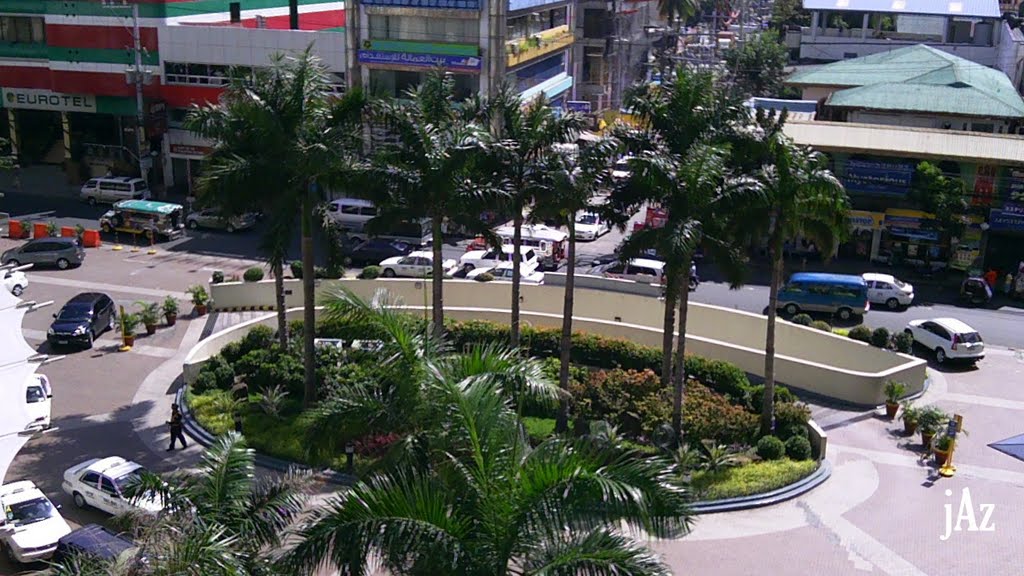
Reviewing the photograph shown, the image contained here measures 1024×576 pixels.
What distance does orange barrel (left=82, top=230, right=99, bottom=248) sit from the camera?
48.5 meters

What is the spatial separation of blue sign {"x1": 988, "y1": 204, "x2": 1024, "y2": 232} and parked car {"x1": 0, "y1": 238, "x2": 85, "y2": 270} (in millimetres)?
37181

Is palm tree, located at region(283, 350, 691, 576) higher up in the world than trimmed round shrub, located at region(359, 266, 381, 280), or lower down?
higher up

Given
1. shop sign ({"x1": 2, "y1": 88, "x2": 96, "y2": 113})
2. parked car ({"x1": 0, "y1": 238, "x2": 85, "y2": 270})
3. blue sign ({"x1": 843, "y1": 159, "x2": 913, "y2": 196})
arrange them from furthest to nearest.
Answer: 1. shop sign ({"x1": 2, "y1": 88, "x2": 96, "y2": 113})
2. blue sign ({"x1": 843, "y1": 159, "x2": 913, "y2": 196})
3. parked car ({"x1": 0, "y1": 238, "x2": 85, "y2": 270})

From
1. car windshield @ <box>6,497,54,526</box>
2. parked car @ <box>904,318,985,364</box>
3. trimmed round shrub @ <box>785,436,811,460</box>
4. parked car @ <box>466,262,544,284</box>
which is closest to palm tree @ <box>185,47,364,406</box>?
car windshield @ <box>6,497,54,526</box>

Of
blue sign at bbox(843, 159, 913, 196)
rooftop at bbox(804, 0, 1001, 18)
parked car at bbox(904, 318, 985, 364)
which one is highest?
rooftop at bbox(804, 0, 1001, 18)

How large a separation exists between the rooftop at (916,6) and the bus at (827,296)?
4305 cm

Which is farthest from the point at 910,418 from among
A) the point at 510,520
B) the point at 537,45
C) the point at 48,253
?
the point at 537,45

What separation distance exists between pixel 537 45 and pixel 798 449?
35.8m

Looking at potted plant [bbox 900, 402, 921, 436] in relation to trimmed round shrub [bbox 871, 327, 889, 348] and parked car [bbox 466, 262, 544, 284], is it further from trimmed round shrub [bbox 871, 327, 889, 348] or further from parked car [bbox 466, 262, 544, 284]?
parked car [bbox 466, 262, 544, 284]

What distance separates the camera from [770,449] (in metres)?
27.8

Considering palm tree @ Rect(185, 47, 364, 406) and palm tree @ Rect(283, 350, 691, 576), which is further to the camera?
palm tree @ Rect(185, 47, 364, 406)

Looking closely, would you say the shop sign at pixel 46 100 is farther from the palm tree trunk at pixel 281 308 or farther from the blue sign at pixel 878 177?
the blue sign at pixel 878 177

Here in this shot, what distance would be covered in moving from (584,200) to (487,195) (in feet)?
8.49

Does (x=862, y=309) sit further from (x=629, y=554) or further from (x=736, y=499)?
(x=629, y=554)
